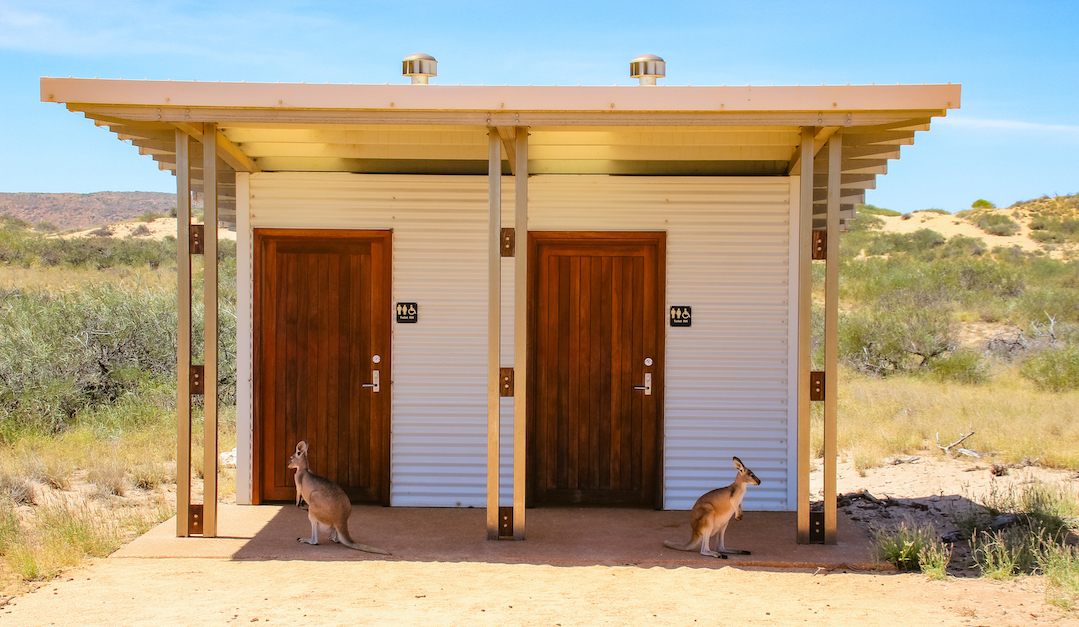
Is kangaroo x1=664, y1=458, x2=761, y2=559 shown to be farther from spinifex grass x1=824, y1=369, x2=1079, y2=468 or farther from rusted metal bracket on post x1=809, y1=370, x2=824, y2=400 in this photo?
spinifex grass x1=824, y1=369, x2=1079, y2=468

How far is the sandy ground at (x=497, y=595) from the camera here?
4.67 m

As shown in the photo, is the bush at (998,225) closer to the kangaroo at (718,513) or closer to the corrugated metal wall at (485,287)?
the corrugated metal wall at (485,287)

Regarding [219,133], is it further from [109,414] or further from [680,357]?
[109,414]

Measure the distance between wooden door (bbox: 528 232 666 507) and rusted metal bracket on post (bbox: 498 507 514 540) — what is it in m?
1.34

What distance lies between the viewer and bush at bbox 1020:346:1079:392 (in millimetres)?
12938

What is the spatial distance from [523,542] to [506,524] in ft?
0.56

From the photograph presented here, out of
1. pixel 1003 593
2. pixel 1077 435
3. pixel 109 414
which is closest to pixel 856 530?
pixel 1003 593

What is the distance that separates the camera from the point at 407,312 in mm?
7527

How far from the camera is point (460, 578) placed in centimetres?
538

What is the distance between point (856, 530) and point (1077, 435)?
15.6 feet

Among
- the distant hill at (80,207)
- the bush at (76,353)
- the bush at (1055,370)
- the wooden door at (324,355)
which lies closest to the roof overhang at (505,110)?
the wooden door at (324,355)

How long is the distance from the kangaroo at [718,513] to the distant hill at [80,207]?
50.4m

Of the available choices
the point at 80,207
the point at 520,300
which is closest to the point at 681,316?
the point at 520,300

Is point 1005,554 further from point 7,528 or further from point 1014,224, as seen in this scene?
point 1014,224
